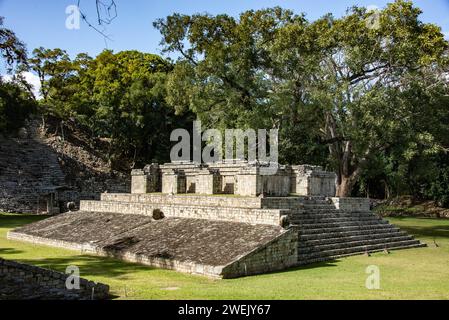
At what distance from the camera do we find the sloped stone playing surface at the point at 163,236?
44.1ft

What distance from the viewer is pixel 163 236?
15938 millimetres

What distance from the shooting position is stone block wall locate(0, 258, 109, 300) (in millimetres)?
8769

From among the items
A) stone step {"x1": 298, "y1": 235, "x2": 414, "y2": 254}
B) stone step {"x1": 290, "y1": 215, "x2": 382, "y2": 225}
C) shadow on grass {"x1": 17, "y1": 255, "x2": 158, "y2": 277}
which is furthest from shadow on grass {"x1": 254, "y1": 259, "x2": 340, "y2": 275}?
shadow on grass {"x1": 17, "y1": 255, "x2": 158, "y2": 277}

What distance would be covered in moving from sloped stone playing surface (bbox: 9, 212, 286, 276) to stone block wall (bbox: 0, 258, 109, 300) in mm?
3988

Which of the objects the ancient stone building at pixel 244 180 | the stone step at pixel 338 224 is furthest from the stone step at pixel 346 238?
the ancient stone building at pixel 244 180

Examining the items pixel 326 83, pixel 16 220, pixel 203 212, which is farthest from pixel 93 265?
pixel 16 220

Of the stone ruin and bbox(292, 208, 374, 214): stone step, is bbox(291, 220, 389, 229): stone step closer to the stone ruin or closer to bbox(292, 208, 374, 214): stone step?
the stone ruin

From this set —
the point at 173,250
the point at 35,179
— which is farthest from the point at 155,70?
the point at 173,250

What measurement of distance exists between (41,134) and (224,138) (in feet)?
86.2

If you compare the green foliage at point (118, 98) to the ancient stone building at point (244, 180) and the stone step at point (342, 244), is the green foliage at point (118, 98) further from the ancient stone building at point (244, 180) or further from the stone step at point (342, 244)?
the stone step at point (342, 244)

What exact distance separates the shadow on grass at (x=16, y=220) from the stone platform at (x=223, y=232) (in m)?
4.96

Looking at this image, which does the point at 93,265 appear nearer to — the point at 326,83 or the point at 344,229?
the point at 344,229

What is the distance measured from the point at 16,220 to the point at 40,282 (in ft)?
69.2

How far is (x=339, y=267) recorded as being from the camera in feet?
45.3
